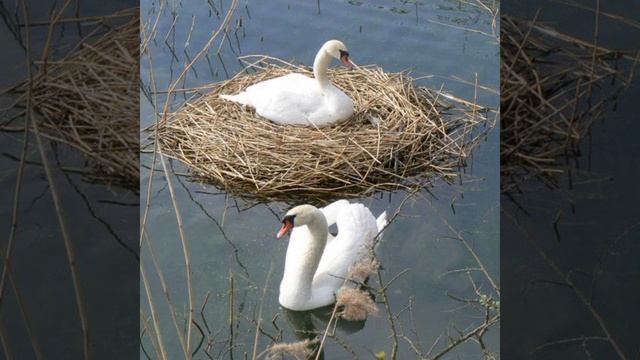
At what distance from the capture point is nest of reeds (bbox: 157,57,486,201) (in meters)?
2.24

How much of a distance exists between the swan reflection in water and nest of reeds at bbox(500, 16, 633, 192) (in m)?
0.83

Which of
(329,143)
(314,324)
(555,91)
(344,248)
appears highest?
(555,91)

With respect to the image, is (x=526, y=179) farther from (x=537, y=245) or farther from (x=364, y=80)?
(x=364, y=80)

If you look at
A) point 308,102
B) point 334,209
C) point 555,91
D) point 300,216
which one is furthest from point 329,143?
point 555,91

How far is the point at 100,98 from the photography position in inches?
37.7

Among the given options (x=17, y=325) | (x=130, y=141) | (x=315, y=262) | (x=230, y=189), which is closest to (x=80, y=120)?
(x=130, y=141)

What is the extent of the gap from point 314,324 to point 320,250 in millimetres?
156

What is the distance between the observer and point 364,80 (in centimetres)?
265

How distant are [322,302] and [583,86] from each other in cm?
104

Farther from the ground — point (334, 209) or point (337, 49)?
point (337, 49)

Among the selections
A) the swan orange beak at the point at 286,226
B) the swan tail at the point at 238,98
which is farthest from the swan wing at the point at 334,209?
the swan tail at the point at 238,98

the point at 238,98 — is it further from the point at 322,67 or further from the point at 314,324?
the point at 314,324

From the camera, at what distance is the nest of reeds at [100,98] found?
93 cm

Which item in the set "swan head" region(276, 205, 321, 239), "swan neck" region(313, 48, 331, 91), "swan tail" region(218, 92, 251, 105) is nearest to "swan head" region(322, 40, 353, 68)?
"swan neck" region(313, 48, 331, 91)
